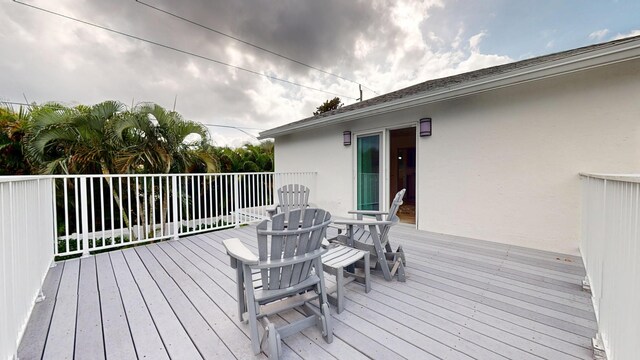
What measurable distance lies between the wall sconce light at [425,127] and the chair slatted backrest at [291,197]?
8.31 feet

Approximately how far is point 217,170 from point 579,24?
8.79 m

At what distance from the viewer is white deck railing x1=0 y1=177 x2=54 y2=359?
4.50ft

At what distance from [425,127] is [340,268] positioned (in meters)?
3.71

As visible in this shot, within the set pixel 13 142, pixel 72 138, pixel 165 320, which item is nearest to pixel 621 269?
pixel 165 320

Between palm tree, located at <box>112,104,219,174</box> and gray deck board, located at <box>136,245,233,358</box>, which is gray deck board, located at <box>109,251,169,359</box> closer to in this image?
gray deck board, located at <box>136,245,233,358</box>

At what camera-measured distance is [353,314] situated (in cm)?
206

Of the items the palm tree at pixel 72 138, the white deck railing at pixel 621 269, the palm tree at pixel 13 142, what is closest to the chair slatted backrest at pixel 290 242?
the white deck railing at pixel 621 269

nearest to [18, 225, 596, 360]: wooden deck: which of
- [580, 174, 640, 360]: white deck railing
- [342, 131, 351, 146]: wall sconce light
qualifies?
[580, 174, 640, 360]: white deck railing

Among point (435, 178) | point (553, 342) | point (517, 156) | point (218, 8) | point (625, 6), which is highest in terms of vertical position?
point (218, 8)

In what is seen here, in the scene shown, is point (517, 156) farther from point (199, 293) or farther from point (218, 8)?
point (218, 8)

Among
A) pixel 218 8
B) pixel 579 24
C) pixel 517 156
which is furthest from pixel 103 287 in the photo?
pixel 579 24

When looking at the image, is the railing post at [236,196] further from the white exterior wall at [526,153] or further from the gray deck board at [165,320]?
the white exterior wall at [526,153]

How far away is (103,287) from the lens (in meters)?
2.53

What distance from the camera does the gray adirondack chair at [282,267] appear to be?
5.22ft
